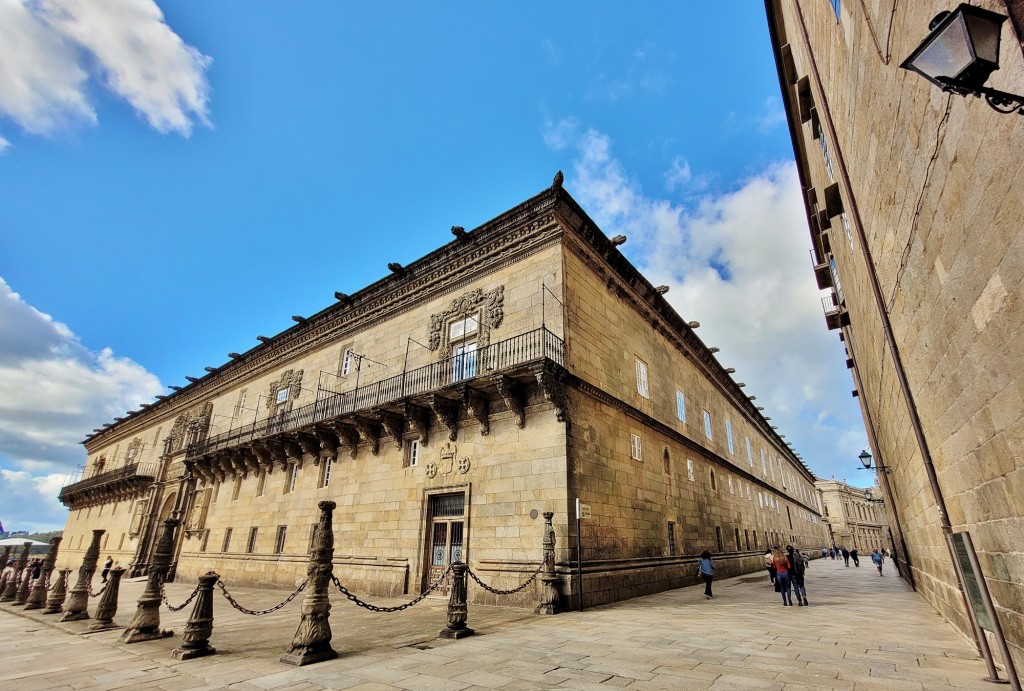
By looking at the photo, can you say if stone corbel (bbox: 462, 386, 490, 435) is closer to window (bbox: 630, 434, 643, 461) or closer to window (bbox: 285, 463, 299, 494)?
window (bbox: 630, 434, 643, 461)

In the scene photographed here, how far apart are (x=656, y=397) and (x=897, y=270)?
39.0 feet

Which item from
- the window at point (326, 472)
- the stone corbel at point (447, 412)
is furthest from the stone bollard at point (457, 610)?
the window at point (326, 472)

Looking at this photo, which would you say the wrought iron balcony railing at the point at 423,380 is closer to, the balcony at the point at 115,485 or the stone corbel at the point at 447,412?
the stone corbel at the point at 447,412

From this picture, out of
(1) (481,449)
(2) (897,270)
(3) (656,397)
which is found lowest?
(1) (481,449)

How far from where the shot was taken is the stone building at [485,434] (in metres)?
11.3

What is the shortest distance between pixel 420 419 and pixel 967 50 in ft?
42.0

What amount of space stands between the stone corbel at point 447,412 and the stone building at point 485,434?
56mm

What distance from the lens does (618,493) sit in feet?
40.9

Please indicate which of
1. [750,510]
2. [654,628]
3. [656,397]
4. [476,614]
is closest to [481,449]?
[476,614]

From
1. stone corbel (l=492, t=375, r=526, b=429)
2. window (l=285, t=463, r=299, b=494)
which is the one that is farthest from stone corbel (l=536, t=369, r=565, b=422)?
window (l=285, t=463, r=299, b=494)

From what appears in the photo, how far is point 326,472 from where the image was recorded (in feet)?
54.4

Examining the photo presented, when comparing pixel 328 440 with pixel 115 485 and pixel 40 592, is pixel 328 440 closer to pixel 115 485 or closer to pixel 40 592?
pixel 40 592

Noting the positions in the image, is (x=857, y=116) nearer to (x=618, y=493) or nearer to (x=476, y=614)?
(x=618, y=493)

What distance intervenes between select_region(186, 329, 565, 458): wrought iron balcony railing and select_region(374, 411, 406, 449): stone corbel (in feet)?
1.27
